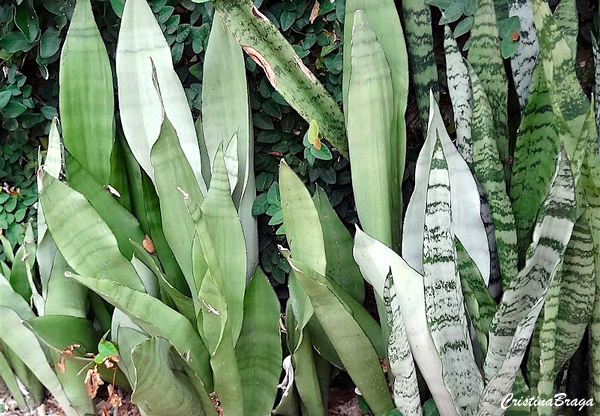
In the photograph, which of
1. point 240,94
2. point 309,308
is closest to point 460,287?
point 309,308

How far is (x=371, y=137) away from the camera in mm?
1001

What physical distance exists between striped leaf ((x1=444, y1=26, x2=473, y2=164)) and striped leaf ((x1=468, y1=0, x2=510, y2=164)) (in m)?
0.03

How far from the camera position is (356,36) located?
3.22 feet

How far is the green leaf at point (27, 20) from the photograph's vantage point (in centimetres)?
125

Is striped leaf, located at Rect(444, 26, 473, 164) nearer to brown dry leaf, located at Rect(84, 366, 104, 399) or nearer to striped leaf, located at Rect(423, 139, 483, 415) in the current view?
striped leaf, located at Rect(423, 139, 483, 415)

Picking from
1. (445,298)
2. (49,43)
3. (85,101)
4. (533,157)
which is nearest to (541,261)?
(445,298)

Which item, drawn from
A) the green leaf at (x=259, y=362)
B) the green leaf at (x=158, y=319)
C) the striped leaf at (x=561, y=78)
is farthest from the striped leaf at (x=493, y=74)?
the green leaf at (x=158, y=319)

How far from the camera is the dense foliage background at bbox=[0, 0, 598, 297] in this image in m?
1.15

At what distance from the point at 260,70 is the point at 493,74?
0.46 meters

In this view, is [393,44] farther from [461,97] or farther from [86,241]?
[86,241]

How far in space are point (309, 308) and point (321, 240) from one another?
116 millimetres

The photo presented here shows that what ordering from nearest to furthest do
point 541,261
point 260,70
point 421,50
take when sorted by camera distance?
1. point 541,261
2. point 421,50
3. point 260,70

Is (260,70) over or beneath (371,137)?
over

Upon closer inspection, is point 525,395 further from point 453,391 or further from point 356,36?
point 356,36
